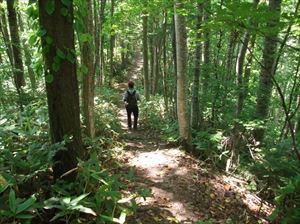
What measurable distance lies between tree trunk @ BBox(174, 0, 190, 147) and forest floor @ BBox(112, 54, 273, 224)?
1.72 feet

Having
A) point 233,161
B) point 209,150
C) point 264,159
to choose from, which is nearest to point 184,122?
point 209,150

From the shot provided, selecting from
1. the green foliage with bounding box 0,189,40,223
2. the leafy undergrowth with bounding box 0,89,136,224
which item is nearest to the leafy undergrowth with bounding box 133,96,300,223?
the leafy undergrowth with bounding box 0,89,136,224

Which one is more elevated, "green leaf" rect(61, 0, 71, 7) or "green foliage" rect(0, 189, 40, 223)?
"green leaf" rect(61, 0, 71, 7)

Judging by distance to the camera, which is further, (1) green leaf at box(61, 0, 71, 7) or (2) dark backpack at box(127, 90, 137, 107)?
(2) dark backpack at box(127, 90, 137, 107)

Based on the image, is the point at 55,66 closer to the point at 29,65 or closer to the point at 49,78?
the point at 49,78

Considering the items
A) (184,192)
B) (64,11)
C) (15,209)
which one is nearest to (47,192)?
(15,209)

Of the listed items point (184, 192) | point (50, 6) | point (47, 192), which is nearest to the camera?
point (50, 6)

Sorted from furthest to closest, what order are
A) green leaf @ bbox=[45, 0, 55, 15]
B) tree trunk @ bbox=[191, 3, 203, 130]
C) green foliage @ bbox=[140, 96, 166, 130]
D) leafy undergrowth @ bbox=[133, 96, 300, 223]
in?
green foliage @ bbox=[140, 96, 166, 130], tree trunk @ bbox=[191, 3, 203, 130], leafy undergrowth @ bbox=[133, 96, 300, 223], green leaf @ bbox=[45, 0, 55, 15]

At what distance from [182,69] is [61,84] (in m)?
4.26

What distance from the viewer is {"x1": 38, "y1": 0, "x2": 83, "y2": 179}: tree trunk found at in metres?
3.62

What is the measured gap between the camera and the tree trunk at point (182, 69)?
7258 millimetres

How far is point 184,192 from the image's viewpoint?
5980mm

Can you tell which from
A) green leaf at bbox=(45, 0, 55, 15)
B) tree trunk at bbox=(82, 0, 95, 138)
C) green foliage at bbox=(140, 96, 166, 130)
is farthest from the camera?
green foliage at bbox=(140, 96, 166, 130)

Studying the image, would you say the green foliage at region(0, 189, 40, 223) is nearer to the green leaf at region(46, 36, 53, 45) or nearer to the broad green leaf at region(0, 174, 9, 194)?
the broad green leaf at region(0, 174, 9, 194)
